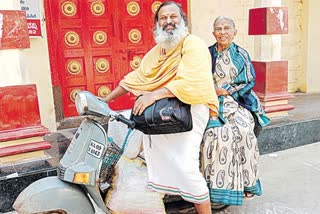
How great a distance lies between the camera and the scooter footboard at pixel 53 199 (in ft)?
6.03

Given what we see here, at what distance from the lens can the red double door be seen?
4441mm

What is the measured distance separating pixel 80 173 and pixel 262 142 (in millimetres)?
2690

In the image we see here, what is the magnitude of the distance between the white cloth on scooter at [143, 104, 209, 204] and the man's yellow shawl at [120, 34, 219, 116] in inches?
6.0

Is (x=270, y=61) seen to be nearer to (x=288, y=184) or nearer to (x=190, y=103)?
(x=288, y=184)

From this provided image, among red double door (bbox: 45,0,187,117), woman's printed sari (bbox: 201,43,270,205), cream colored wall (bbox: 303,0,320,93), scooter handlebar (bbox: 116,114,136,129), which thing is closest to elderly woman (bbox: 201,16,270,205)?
woman's printed sari (bbox: 201,43,270,205)

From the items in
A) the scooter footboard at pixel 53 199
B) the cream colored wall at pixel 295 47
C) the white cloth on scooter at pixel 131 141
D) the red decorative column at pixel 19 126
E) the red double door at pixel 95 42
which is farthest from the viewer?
the cream colored wall at pixel 295 47

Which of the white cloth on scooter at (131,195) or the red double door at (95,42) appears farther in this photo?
the red double door at (95,42)

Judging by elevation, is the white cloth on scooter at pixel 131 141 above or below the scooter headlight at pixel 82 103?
below

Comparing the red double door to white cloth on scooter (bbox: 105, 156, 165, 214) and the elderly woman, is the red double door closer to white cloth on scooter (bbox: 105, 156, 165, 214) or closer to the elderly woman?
the elderly woman

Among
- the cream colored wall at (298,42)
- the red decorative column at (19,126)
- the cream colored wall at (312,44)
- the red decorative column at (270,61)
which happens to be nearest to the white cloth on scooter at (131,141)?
the red decorative column at (19,126)

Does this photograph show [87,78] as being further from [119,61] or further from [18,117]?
[18,117]

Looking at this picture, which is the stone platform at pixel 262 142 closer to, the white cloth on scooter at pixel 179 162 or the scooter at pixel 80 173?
the white cloth on scooter at pixel 179 162

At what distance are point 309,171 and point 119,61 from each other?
276 cm

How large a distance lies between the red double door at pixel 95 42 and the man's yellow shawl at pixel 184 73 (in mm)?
2400
